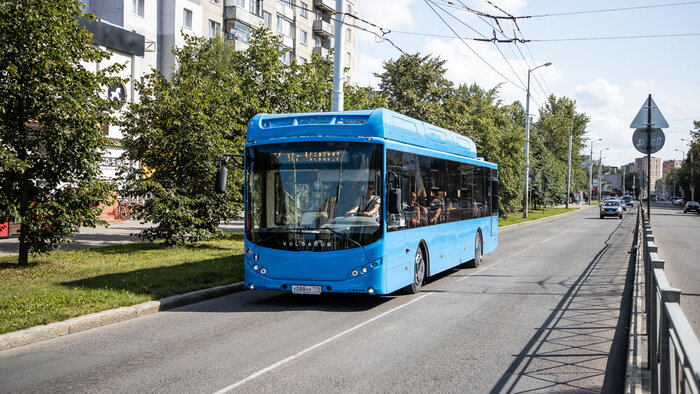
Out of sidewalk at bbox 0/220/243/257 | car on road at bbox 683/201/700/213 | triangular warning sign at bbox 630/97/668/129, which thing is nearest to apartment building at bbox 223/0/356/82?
sidewalk at bbox 0/220/243/257

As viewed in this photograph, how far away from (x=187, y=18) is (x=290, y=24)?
583 inches

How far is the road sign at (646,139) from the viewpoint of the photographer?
14.4 meters

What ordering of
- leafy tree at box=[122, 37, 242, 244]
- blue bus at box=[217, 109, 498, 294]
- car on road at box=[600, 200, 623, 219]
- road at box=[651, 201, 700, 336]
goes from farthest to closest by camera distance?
car on road at box=[600, 200, 623, 219], leafy tree at box=[122, 37, 242, 244], road at box=[651, 201, 700, 336], blue bus at box=[217, 109, 498, 294]

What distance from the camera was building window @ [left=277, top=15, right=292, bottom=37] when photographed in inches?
2077

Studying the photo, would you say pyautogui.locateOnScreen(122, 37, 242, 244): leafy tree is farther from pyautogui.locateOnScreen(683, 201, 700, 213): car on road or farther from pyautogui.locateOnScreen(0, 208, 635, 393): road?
pyautogui.locateOnScreen(683, 201, 700, 213): car on road

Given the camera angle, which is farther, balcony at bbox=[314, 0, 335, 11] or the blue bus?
balcony at bbox=[314, 0, 335, 11]

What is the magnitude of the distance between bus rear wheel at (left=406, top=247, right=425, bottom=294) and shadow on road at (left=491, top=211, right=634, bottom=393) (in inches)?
100.0

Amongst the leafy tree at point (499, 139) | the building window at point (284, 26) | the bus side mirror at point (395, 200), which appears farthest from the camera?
the building window at point (284, 26)

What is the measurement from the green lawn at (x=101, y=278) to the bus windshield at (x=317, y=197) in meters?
2.16

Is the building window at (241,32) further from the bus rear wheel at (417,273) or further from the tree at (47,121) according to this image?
the bus rear wheel at (417,273)

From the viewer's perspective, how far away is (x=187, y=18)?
4153cm

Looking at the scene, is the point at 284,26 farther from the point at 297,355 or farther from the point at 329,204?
the point at 297,355

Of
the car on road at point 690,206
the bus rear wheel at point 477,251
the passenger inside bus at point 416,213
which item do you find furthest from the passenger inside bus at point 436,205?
the car on road at point 690,206

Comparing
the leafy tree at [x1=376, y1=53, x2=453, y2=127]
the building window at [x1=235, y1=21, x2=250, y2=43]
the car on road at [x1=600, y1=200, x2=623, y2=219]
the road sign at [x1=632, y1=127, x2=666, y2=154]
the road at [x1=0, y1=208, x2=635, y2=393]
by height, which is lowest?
the road at [x1=0, y1=208, x2=635, y2=393]
